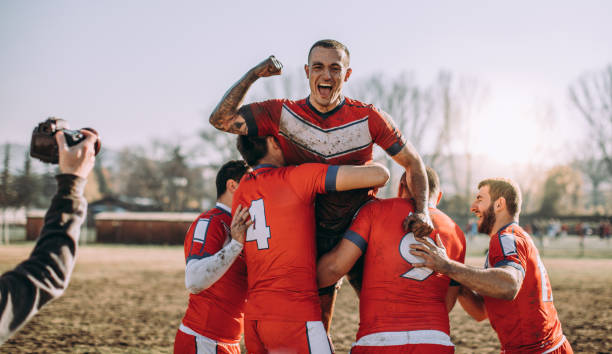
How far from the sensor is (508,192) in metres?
4.31

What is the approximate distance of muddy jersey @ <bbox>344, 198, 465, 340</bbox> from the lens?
333 centimetres

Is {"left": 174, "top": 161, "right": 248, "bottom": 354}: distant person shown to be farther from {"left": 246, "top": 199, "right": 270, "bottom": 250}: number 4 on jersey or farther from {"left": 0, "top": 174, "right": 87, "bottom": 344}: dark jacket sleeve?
{"left": 0, "top": 174, "right": 87, "bottom": 344}: dark jacket sleeve

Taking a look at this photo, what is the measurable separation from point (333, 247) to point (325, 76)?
4.85ft

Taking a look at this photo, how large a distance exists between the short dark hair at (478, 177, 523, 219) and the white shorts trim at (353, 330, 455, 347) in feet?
5.29

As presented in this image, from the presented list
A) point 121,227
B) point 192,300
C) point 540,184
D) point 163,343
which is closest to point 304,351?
point 192,300

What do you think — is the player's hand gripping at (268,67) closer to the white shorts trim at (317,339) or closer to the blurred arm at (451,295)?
the white shorts trim at (317,339)

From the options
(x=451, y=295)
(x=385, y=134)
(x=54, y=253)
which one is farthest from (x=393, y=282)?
(x=54, y=253)

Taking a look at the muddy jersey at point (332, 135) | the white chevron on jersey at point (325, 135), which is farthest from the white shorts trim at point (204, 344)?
the white chevron on jersey at point (325, 135)

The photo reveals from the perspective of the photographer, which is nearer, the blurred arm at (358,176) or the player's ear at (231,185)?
the blurred arm at (358,176)

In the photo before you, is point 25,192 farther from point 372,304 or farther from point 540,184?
point 540,184

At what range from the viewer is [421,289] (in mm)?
3408

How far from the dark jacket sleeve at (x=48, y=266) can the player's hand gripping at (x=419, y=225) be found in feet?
7.61

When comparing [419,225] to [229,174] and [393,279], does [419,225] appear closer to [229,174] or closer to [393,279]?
[393,279]

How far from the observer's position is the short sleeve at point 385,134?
3828 millimetres
